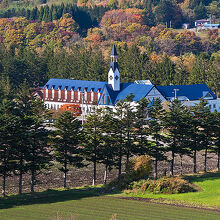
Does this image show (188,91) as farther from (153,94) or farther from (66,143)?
(66,143)

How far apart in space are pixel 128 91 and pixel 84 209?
6022cm

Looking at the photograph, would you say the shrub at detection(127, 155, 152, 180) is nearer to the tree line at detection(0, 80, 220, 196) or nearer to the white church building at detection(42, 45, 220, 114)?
the tree line at detection(0, 80, 220, 196)

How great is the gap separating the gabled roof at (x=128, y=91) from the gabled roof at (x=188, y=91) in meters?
4.48

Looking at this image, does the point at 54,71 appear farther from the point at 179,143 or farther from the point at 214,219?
the point at 214,219

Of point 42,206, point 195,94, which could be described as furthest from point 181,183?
point 195,94

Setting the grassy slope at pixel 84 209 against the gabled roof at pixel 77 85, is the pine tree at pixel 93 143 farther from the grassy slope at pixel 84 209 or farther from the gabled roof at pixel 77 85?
the gabled roof at pixel 77 85

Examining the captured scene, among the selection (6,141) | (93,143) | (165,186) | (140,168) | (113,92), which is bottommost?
(165,186)

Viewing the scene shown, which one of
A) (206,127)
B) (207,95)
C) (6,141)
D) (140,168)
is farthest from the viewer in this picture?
(207,95)

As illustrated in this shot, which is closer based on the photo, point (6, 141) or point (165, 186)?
point (6, 141)

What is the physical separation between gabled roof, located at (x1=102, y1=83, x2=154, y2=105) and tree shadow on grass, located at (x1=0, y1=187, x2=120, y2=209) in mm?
48103

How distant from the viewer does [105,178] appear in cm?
6969

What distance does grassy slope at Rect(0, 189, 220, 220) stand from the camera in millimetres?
52688

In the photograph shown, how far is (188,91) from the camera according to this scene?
390 feet

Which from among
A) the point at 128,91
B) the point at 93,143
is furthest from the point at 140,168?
the point at 128,91
